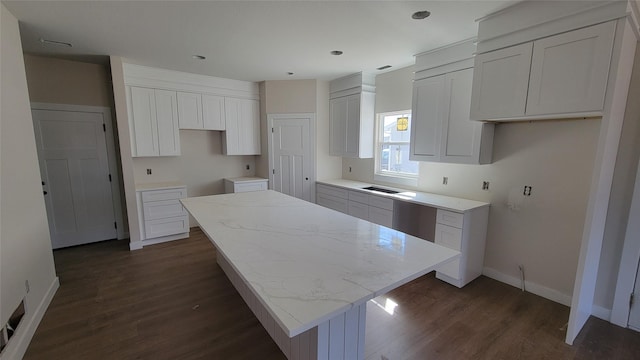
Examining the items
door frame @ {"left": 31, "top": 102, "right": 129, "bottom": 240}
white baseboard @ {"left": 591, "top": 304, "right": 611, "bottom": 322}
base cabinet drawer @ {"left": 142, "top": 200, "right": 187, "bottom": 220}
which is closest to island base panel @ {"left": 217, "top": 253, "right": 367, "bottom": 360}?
white baseboard @ {"left": 591, "top": 304, "right": 611, "bottom": 322}

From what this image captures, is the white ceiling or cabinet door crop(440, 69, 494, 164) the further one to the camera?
cabinet door crop(440, 69, 494, 164)

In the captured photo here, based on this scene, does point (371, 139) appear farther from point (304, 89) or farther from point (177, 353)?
point (177, 353)

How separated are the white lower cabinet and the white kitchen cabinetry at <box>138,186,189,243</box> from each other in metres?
3.68

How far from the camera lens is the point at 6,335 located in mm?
1814

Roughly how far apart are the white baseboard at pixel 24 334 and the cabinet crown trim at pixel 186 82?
113 inches

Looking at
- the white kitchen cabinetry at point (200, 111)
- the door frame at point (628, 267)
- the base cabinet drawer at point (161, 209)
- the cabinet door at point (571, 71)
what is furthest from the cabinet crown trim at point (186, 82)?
the door frame at point (628, 267)

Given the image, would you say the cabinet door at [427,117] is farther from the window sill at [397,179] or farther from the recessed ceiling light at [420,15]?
the recessed ceiling light at [420,15]

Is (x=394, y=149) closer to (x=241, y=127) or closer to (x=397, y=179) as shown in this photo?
(x=397, y=179)

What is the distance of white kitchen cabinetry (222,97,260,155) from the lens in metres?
4.70

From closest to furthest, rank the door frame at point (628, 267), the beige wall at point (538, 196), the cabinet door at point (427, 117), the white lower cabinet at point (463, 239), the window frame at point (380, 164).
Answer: the door frame at point (628, 267) → the beige wall at point (538, 196) → the white lower cabinet at point (463, 239) → the cabinet door at point (427, 117) → the window frame at point (380, 164)

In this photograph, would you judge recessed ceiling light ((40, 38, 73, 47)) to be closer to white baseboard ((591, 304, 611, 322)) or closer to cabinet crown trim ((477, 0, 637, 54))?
cabinet crown trim ((477, 0, 637, 54))

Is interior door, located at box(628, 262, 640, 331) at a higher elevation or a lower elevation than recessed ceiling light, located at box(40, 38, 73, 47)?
lower

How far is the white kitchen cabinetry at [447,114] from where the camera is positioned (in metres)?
2.86

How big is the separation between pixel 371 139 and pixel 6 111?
159 inches
